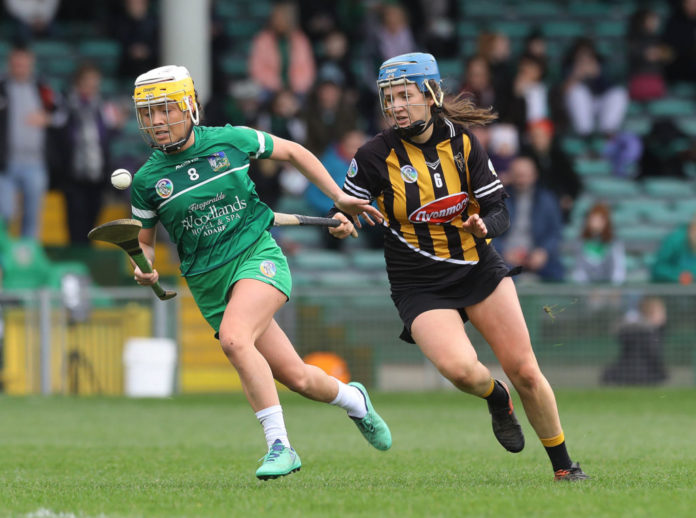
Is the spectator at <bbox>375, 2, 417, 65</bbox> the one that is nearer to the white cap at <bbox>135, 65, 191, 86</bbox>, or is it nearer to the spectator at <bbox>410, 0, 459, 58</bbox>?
the spectator at <bbox>410, 0, 459, 58</bbox>

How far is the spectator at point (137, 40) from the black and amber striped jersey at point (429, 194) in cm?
1072

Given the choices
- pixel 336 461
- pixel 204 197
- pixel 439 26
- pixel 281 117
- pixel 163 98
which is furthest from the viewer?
pixel 439 26

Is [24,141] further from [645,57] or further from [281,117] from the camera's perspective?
Answer: [645,57]

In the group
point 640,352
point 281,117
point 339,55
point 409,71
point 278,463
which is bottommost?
point 640,352

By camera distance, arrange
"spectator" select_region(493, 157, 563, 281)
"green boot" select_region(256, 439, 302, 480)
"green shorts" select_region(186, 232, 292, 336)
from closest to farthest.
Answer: "green boot" select_region(256, 439, 302, 480) < "green shorts" select_region(186, 232, 292, 336) < "spectator" select_region(493, 157, 563, 281)

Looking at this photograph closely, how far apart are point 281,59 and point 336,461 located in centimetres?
993

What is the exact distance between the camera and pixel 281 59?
16953 mm

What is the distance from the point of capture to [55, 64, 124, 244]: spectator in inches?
587

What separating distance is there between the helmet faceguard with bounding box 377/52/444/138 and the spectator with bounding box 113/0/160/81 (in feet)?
35.1

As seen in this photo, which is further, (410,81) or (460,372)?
(410,81)

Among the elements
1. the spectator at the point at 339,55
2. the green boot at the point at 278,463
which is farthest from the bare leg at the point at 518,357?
the spectator at the point at 339,55

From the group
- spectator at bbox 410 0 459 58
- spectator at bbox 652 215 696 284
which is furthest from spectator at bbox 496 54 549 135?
spectator at bbox 652 215 696 284

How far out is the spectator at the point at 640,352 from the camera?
1334cm

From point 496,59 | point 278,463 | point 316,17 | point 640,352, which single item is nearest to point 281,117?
point 496,59
